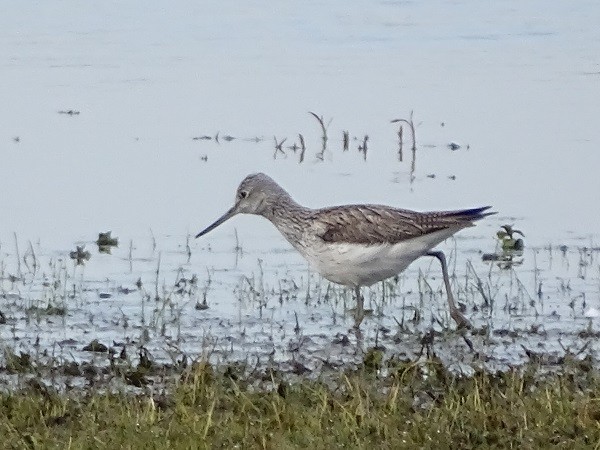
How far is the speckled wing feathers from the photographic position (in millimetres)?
10602

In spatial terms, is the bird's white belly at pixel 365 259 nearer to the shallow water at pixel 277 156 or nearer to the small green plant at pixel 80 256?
the shallow water at pixel 277 156

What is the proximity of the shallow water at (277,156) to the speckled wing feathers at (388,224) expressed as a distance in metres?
0.47

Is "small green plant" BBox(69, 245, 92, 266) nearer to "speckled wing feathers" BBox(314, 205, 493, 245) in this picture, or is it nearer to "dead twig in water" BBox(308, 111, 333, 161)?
"speckled wing feathers" BBox(314, 205, 493, 245)

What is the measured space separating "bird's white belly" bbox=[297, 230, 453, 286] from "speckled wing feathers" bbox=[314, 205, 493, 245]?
40 mm

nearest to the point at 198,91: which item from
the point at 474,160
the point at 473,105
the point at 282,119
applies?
the point at 282,119

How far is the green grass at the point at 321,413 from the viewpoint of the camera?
7.08 m

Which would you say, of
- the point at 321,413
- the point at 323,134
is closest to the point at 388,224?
the point at 321,413

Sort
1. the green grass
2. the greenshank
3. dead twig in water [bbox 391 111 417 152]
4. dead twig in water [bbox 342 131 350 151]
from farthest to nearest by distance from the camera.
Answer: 1. dead twig in water [bbox 342 131 350 151]
2. dead twig in water [bbox 391 111 417 152]
3. the greenshank
4. the green grass

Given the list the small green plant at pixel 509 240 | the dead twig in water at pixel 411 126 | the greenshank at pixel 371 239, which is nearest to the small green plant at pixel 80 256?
the greenshank at pixel 371 239

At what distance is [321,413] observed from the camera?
745 centimetres

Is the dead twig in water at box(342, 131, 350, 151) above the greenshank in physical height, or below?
above

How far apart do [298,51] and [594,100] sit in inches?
172

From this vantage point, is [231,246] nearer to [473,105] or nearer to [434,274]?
[434,274]

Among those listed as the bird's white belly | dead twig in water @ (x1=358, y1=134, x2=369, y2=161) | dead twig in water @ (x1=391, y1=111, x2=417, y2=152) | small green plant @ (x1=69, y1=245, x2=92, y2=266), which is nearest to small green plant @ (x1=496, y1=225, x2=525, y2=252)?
the bird's white belly
